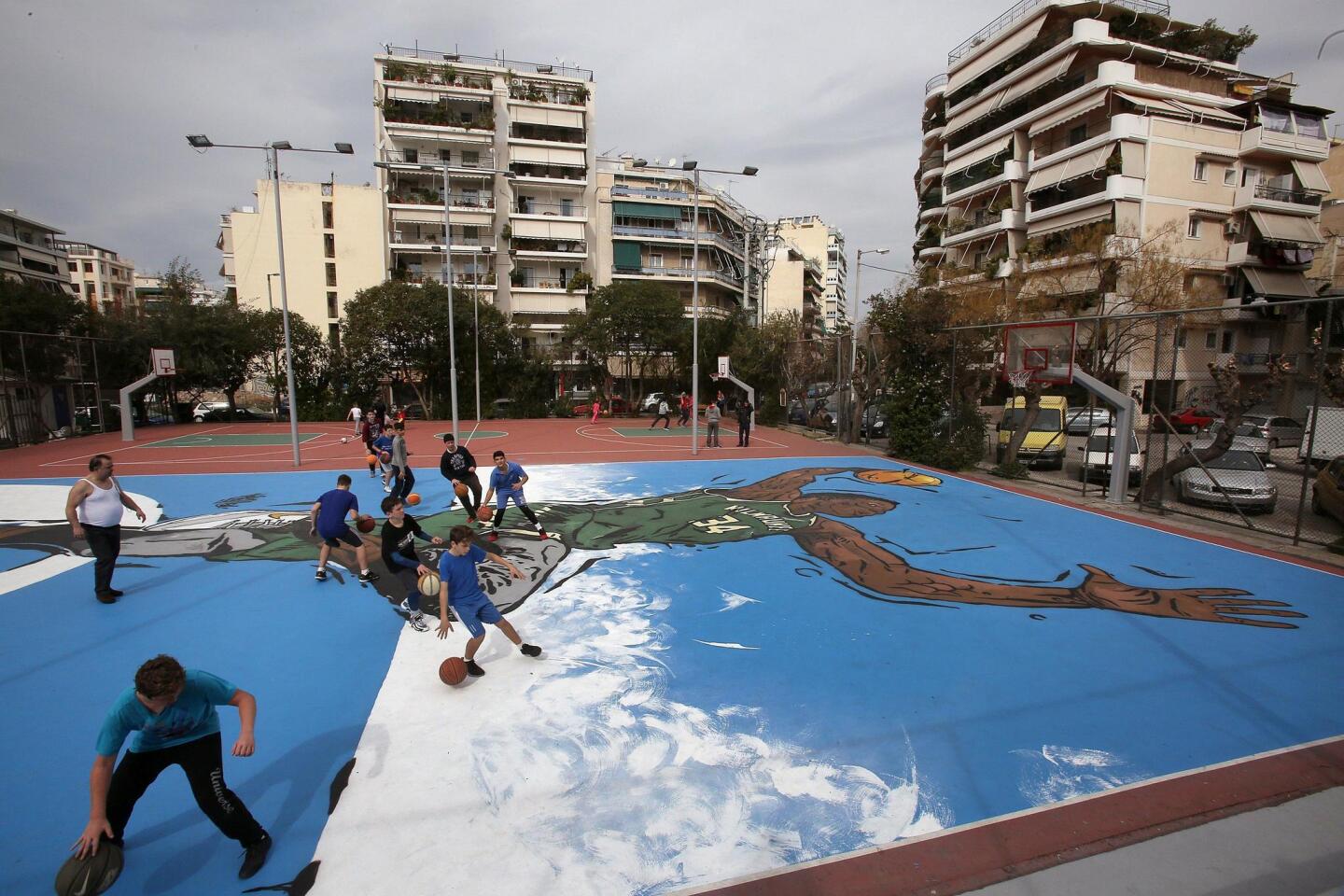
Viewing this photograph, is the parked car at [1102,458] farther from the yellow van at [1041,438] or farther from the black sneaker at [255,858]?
the black sneaker at [255,858]

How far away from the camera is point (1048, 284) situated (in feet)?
94.8

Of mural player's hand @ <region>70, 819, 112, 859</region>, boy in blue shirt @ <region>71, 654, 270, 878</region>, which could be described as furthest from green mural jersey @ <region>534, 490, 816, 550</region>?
mural player's hand @ <region>70, 819, 112, 859</region>

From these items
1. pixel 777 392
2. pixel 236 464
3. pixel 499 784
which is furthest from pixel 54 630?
pixel 777 392

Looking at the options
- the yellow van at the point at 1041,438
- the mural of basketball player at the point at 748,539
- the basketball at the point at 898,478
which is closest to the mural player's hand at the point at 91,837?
the mural of basketball player at the point at 748,539

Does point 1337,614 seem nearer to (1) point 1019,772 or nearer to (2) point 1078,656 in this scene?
(2) point 1078,656

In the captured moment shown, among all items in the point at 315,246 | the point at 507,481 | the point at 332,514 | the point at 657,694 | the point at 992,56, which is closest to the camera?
the point at 657,694

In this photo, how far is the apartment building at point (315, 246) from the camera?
47.1 m

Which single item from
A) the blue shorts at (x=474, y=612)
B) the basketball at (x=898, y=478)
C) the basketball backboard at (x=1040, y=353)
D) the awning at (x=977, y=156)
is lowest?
the basketball at (x=898, y=478)

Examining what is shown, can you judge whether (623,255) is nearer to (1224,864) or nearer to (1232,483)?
(1232,483)

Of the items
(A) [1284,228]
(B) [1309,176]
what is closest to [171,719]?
(A) [1284,228]

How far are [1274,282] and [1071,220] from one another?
11337 mm

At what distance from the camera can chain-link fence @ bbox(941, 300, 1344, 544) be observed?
11.4 m

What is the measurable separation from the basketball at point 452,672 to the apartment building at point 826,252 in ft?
197

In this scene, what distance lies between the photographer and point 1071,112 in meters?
36.8
